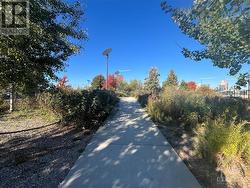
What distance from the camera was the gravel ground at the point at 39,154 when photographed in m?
4.52

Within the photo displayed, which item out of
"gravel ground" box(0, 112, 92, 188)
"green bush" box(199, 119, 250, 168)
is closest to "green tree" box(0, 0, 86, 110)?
"gravel ground" box(0, 112, 92, 188)

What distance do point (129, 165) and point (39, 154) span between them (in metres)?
2.19

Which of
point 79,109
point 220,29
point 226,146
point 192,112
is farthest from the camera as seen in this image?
point 192,112

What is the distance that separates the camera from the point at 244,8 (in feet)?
12.9

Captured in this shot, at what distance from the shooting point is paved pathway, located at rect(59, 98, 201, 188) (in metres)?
4.34

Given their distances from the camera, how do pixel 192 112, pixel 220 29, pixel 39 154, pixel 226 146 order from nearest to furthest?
pixel 220 29
pixel 226 146
pixel 39 154
pixel 192 112

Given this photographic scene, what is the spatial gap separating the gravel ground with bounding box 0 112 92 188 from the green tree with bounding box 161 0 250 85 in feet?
11.4

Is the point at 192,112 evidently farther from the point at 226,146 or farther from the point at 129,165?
the point at 129,165

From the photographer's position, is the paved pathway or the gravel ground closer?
the paved pathway

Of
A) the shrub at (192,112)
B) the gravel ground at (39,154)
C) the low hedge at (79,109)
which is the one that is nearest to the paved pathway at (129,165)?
the gravel ground at (39,154)

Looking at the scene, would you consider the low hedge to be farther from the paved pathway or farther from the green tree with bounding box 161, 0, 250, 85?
the green tree with bounding box 161, 0, 250, 85

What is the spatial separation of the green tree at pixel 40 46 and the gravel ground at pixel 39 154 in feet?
5.33

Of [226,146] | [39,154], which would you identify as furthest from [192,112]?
[39,154]

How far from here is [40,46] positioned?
629 cm
